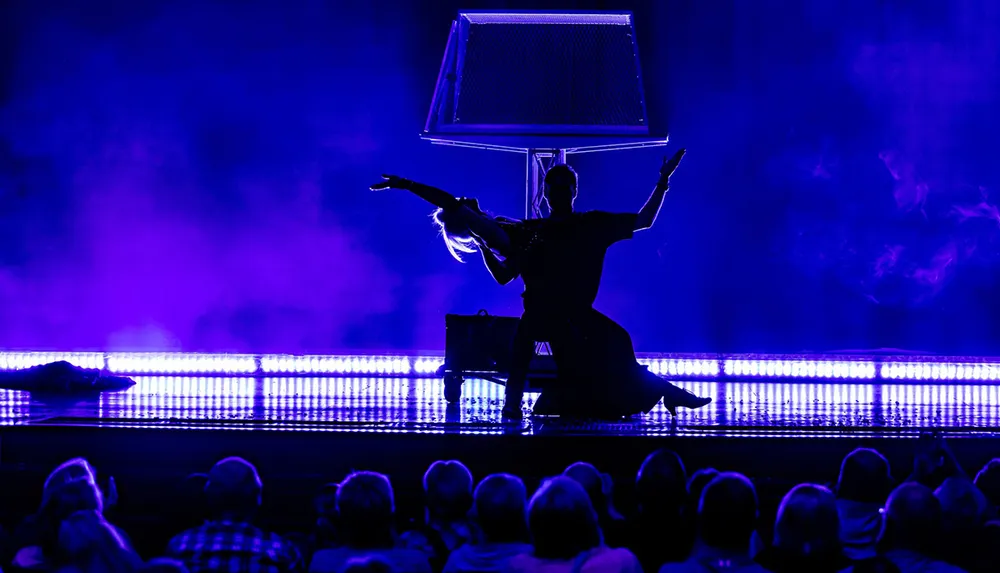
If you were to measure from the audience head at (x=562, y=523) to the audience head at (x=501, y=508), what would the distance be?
18 centimetres

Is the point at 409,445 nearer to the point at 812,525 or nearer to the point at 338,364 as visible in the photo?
the point at 812,525

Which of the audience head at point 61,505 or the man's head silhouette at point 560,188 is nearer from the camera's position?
the audience head at point 61,505

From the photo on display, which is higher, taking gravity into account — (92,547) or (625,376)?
(625,376)

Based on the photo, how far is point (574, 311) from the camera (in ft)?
13.0

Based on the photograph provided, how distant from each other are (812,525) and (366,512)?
95 centimetres

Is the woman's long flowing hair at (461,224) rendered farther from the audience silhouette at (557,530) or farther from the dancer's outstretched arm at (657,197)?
the audience silhouette at (557,530)

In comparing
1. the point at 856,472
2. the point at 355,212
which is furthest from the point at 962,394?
the point at 355,212

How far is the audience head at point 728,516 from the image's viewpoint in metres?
2.11

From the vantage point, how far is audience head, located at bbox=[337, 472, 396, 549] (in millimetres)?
2182

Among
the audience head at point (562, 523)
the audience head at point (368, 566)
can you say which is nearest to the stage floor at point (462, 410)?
the audience head at point (562, 523)

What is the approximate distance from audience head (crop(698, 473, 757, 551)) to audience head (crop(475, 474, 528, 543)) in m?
0.40

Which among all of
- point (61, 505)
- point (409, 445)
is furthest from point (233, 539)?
point (409, 445)

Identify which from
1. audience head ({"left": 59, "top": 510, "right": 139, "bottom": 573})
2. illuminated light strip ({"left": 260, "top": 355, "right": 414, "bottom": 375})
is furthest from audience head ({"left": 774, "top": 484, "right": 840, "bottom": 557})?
illuminated light strip ({"left": 260, "top": 355, "right": 414, "bottom": 375})

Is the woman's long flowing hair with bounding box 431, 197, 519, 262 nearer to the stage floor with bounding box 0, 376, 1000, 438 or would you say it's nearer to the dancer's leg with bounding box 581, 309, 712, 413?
the dancer's leg with bounding box 581, 309, 712, 413
